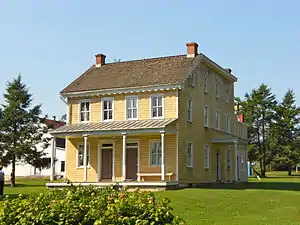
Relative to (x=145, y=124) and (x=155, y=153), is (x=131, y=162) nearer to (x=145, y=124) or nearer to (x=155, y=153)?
(x=155, y=153)

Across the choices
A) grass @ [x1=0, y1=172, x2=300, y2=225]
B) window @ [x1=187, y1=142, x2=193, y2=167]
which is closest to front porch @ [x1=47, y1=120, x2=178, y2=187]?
window @ [x1=187, y1=142, x2=193, y2=167]

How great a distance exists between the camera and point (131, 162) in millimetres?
30828

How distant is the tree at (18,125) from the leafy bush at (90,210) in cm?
3394

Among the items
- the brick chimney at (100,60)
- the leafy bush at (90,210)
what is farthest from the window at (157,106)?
the leafy bush at (90,210)

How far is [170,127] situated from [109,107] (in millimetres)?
5635

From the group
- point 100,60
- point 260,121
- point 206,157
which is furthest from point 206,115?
point 260,121

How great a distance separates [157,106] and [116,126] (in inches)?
113

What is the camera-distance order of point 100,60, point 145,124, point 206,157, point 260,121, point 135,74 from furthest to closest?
point 260,121 → point 100,60 → point 206,157 → point 135,74 → point 145,124

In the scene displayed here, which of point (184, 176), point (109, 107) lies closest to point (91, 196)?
point (184, 176)

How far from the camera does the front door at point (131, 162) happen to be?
30.6m

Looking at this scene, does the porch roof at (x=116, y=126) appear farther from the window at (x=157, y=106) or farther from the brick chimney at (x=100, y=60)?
the brick chimney at (x=100, y=60)

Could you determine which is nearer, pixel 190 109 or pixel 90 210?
pixel 90 210

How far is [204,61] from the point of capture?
111 feet

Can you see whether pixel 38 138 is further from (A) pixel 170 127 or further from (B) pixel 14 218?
(B) pixel 14 218
